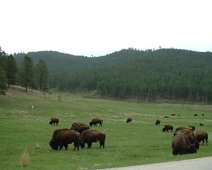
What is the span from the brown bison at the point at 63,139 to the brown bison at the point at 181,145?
797cm

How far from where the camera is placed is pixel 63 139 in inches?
1297

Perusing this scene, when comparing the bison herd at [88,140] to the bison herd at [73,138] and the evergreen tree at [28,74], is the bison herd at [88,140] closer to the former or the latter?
the bison herd at [73,138]

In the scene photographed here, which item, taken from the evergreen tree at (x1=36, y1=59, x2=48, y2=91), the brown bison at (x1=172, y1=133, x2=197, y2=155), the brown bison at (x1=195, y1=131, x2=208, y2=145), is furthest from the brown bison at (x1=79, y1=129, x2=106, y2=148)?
the evergreen tree at (x1=36, y1=59, x2=48, y2=91)

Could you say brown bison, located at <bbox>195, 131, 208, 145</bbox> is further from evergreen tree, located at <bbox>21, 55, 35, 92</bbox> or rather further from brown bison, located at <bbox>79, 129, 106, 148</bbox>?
evergreen tree, located at <bbox>21, 55, 35, 92</bbox>

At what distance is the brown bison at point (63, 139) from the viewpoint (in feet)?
107

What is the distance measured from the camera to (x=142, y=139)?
41438mm

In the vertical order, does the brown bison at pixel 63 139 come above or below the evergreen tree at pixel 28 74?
below

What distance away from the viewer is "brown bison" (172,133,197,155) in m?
30.5

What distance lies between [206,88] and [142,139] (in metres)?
163

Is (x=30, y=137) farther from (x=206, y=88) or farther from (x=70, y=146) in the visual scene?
(x=206, y=88)

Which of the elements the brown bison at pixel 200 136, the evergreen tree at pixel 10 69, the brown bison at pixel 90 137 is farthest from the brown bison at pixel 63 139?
the evergreen tree at pixel 10 69

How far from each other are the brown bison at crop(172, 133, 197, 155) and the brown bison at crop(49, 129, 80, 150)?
26.2 ft

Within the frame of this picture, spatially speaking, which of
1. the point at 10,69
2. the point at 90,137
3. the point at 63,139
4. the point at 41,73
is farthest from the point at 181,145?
the point at 41,73

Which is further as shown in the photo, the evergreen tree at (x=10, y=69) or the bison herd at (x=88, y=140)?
the evergreen tree at (x=10, y=69)
